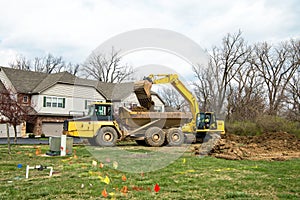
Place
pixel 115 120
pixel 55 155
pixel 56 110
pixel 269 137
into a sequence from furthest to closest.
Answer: pixel 56 110
pixel 269 137
pixel 115 120
pixel 55 155

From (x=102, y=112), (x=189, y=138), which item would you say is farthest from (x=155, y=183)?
(x=189, y=138)

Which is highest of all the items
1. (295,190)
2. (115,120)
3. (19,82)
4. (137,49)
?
(19,82)

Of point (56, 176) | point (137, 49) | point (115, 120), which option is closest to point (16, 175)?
point (56, 176)

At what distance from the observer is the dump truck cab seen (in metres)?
17.7

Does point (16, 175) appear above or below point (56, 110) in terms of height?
below

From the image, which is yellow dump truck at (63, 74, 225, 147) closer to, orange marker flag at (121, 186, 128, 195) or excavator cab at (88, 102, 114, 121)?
excavator cab at (88, 102, 114, 121)

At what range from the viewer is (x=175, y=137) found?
61.4ft

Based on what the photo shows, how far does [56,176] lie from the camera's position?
7.84 metres

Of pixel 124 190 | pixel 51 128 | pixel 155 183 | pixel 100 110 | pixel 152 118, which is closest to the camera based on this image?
pixel 124 190

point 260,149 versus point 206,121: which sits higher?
point 206,121

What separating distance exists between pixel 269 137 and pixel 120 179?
56.1 ft

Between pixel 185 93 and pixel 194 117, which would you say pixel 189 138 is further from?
pixel 185 93

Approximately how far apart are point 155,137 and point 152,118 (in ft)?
3.65

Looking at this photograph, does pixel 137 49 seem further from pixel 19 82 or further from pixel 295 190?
pixel 19 82
